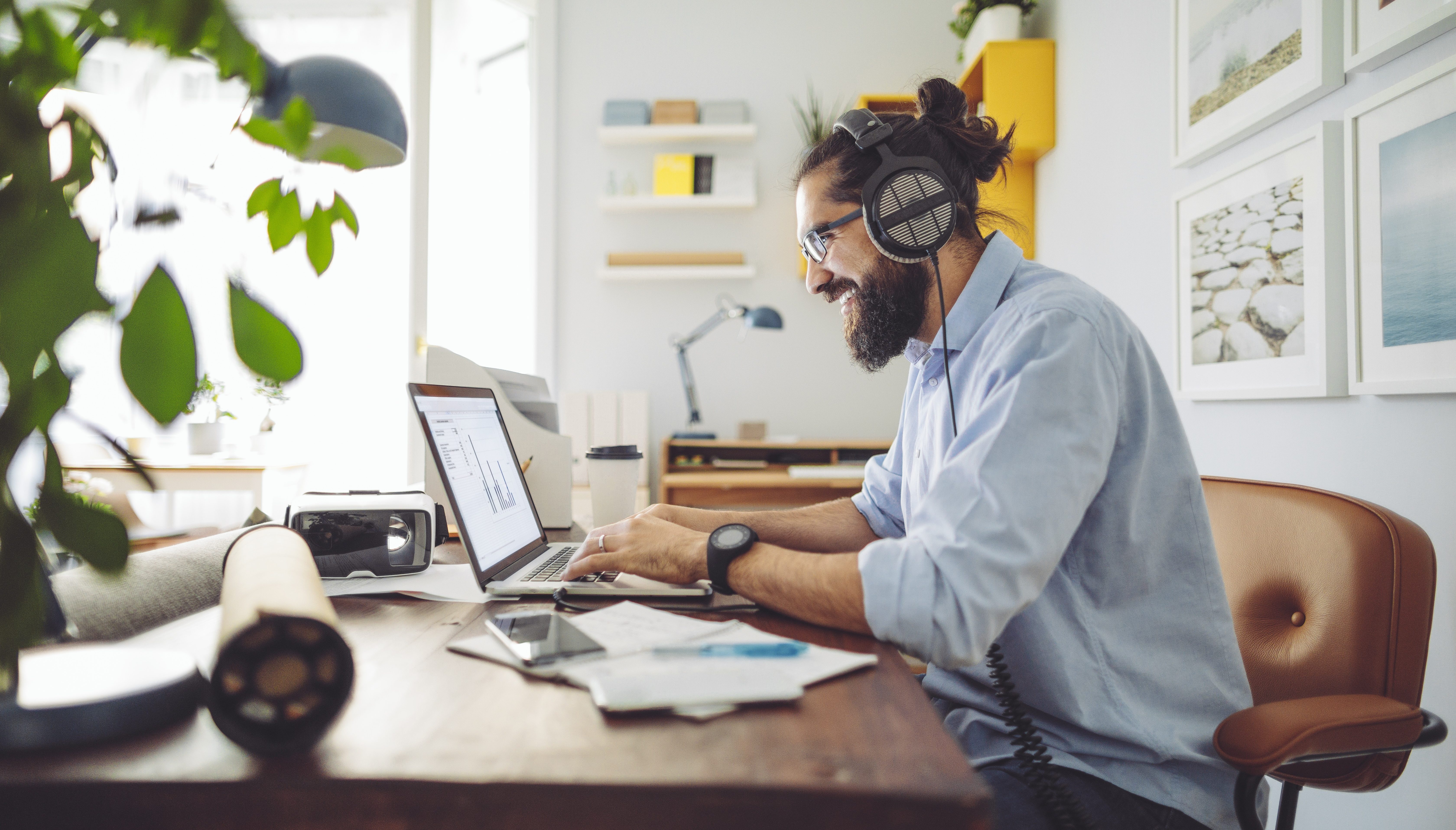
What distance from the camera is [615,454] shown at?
1495 mm

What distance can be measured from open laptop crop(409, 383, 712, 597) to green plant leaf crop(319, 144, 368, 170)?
1.92ft

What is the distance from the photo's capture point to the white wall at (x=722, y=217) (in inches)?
144

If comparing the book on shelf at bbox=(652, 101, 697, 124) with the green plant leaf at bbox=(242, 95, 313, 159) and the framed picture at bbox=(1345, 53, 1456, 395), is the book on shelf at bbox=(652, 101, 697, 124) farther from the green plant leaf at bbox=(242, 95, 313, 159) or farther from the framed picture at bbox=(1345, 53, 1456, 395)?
the green plant leaf at bbox=(242, 95, 313, 159)

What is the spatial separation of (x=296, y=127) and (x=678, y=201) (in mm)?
3298

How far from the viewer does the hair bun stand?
1.22 meters

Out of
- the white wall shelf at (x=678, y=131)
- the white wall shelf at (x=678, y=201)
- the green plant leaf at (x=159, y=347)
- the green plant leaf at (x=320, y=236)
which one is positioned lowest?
the green plant leaf at (x=159, y=347)

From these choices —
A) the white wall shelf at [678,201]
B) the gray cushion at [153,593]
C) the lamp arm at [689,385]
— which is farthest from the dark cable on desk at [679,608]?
the white wall shelf at [678,201]

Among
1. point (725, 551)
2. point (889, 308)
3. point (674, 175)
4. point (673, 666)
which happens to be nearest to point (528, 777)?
point (673, 666)

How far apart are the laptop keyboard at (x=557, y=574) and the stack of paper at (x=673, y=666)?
165 mm

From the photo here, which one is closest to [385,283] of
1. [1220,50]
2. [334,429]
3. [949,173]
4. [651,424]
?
[334,429]

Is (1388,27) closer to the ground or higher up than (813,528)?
higher up

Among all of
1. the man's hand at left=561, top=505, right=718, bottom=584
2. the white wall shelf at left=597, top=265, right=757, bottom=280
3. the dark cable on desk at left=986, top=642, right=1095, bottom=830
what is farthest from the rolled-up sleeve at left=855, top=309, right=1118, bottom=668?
the white wall shelf at left=597, top=265, right=757, bottom=280

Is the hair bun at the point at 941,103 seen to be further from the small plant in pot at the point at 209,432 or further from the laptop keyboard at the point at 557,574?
the small plant in pot at the point at 209,432

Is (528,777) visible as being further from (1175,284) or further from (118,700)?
(1175,284)
